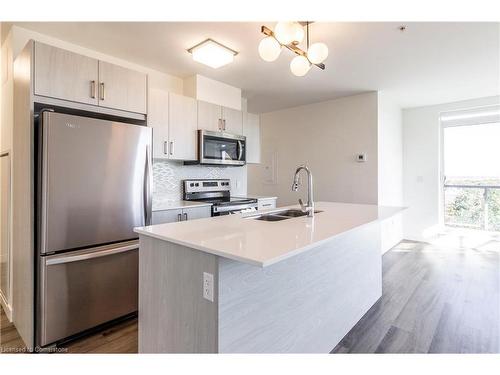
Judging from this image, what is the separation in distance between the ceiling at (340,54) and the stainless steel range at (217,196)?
137cm

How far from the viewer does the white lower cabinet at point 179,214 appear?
8.60ft

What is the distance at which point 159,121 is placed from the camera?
2.94 metres

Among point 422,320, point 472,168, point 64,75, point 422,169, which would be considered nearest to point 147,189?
point 64,75

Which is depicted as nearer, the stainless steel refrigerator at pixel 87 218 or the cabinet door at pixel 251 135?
the stainless steel refrigerator at pixel 87 218

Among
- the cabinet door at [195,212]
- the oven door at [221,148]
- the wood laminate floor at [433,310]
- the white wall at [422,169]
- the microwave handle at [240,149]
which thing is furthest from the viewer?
the white wall at [422,169]

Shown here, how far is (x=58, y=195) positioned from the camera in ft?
6.21

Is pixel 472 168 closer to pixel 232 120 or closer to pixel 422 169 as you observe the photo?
pixel 422 169

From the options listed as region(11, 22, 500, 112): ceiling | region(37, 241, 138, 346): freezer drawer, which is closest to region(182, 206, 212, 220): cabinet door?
region(37, 241, 138, 346): freezer drawer

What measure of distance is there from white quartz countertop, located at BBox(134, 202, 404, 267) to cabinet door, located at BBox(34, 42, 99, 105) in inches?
48.8

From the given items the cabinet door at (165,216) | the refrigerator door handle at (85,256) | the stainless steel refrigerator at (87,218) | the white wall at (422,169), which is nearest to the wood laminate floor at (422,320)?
the stainless steel refrigerator at (87,218)

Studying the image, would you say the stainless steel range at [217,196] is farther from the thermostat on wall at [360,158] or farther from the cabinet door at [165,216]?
the thermostat on wall at [360,158]

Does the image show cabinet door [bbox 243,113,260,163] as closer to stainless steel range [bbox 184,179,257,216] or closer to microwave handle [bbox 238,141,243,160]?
microwave handle [bbox 238,141,243,160]

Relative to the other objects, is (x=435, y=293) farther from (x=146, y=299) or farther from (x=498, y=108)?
(x=498, y=108)
